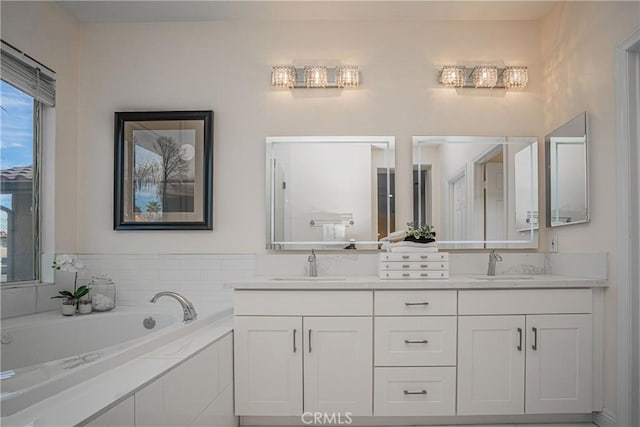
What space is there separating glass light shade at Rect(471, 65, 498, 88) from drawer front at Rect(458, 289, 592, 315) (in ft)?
4.54

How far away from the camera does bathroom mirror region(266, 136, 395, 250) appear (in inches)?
117

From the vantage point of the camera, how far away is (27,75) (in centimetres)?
257

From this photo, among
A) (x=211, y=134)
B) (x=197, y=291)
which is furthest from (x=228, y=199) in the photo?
(x=197, y=291)

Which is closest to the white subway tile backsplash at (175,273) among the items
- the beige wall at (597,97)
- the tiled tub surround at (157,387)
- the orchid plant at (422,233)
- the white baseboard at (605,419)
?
the tiled tub surround at (157,387)

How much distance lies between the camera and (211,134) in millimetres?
3014

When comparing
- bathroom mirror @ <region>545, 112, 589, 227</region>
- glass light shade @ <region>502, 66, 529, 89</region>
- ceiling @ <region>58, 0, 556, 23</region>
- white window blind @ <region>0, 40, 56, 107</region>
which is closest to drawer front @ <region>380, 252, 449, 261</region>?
bathroom mirror @ <region>545, 112, 589, 227</region>

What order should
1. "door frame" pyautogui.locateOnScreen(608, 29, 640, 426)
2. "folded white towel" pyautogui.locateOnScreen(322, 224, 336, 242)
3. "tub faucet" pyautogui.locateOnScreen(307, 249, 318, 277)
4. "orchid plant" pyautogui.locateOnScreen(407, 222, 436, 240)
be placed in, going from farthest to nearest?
1. "folded white towel" pyautogui.locateOnScreen(322, 224, 336, 242)
2. "tub faucet" pyautogui.locateOnScreen(307, 249, 318, 277)
3. "orchid plant" pyautogui.locateOnScreen(407, 222, 436, 240)
4. "door frame" pyautogui.locateOnScreen(608, 29, 640, 426)

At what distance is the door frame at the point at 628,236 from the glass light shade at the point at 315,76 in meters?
1.65

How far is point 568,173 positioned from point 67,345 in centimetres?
303

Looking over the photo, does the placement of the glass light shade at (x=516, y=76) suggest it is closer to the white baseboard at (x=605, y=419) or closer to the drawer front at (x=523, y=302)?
the drawer front at (x=523, y=302)

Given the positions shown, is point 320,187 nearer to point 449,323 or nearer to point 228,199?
point 228,199

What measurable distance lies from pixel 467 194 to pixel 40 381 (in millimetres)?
2522

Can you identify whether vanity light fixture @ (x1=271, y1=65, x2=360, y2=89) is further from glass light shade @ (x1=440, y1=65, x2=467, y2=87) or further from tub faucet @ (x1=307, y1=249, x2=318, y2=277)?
tub faucet @ (x1=307, y1=249, x2=318, y2=277)

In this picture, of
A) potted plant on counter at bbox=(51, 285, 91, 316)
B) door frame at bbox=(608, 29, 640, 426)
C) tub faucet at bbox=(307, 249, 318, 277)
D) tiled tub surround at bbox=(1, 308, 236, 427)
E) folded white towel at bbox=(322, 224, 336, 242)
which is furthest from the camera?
folded white towel at bbox=(322, 224, 336, 242)
